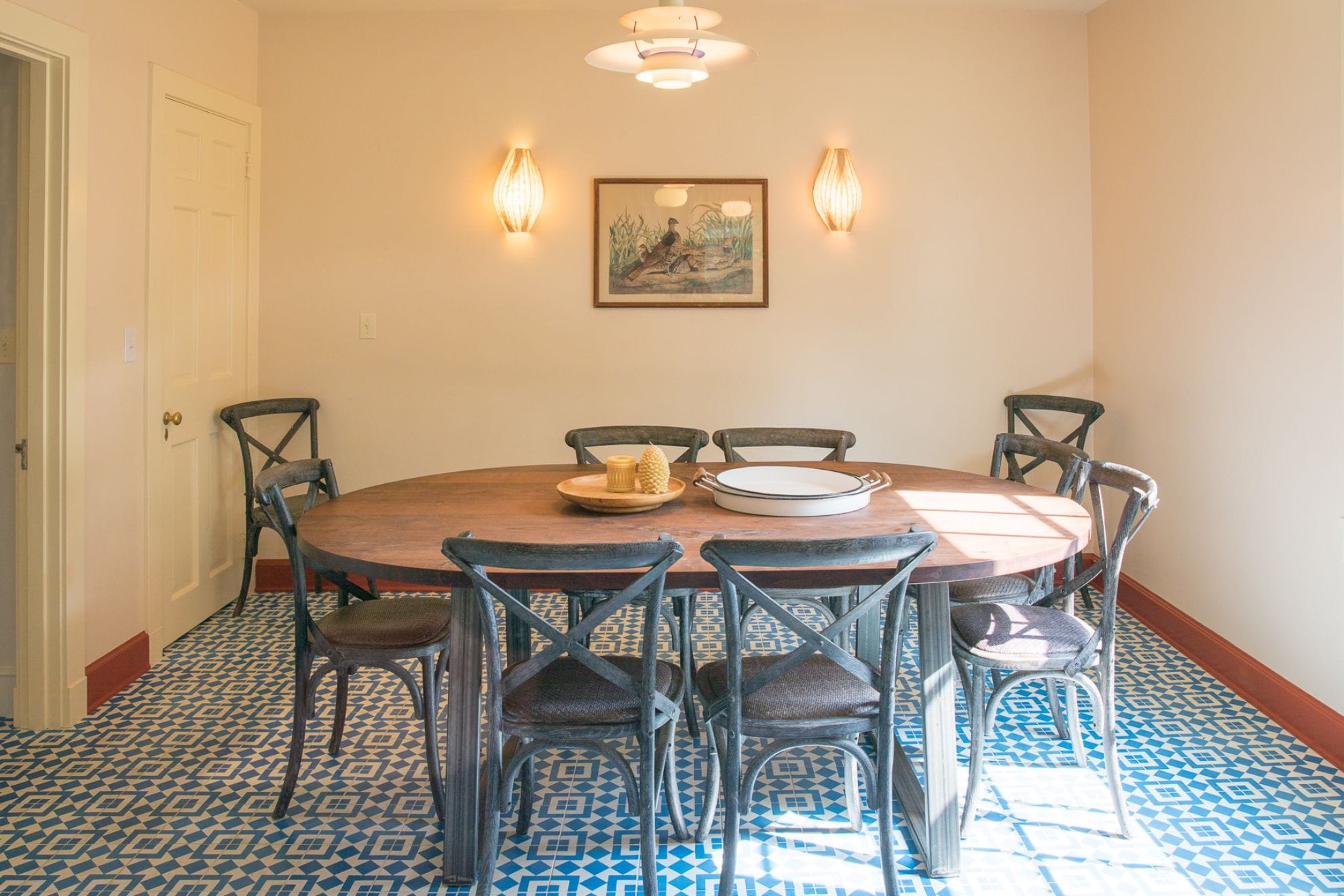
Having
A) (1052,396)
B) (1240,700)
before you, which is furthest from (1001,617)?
A: (1052,396)

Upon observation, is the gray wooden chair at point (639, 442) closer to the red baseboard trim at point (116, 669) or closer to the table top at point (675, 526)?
the table top at point (675, 526)

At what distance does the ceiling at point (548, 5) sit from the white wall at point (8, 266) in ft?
4.95

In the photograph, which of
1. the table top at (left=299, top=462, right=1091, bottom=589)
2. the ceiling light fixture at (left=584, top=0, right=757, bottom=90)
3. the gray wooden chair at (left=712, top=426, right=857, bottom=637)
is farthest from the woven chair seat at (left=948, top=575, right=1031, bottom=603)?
the ceiling light fixture at (left=584, top=0, right=757, bottom=90)

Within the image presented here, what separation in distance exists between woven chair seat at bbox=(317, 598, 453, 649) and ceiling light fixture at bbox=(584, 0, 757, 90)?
1.47 m

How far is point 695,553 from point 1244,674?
2244mm

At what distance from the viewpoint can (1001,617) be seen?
8.78ft

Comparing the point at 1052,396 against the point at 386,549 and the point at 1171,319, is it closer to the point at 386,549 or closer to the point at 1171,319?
the point at 1171,319

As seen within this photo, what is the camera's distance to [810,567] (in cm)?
Result: 200

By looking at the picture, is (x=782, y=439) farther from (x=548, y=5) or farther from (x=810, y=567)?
(x=548, y=5)

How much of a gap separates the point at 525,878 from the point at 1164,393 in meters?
3.08

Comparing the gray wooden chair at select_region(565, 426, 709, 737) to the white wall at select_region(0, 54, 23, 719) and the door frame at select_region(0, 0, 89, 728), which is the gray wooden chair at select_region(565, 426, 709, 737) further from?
the white wall at select_region(0, 54, 23, 719)

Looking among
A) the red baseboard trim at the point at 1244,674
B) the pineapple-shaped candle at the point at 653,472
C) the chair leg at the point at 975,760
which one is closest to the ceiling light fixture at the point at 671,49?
the pineapple-shaped candle at the point at 653,472

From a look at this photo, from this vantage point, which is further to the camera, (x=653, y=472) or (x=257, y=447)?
(x=257, y=447)

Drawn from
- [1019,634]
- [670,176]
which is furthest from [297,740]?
[670,176]
